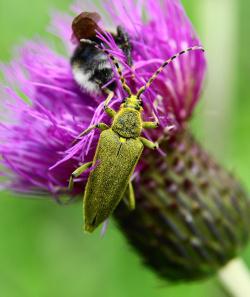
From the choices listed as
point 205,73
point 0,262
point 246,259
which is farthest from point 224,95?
point 0,262

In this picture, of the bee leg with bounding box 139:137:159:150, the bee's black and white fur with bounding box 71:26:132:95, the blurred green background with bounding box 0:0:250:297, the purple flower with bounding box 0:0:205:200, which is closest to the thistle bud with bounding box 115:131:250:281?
the purple flower with bounding box 0:0:205:200

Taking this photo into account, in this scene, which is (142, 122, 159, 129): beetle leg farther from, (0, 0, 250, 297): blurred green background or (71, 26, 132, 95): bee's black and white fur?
(0, 0, 250, 297): blurred green background

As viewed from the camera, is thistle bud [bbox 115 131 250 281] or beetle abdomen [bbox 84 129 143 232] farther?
thistle bud [bbox 115 131 250 281]

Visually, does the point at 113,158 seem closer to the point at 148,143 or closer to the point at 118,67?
the point at 148,143

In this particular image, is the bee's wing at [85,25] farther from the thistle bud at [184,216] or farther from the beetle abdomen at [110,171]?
the thistle bud at [184,216]

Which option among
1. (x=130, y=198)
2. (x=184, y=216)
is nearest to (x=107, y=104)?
(x=130, y=198)

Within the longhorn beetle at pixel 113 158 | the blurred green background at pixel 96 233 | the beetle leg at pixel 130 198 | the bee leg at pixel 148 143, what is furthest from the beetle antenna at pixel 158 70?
the blurred green background at pixel 96 233
